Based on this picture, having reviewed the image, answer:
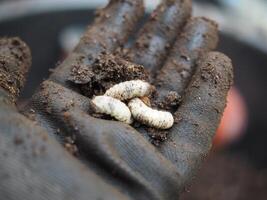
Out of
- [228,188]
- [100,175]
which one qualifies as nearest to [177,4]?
[100,175]

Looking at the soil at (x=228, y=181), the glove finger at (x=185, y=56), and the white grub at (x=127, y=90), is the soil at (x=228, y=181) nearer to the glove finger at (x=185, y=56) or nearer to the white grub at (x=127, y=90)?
the glove finger at (x=185, y=56)

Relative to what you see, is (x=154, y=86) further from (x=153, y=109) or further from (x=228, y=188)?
(x=228, y=188)

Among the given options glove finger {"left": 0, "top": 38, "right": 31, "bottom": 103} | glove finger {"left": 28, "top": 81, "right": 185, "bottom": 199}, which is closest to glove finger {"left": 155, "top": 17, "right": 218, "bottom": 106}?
glove finger {"left": 28, "top": 81, "right": 185, "bottom": 199}

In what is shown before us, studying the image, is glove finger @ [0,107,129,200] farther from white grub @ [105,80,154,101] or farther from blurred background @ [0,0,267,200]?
blurred background @ [0,0,267,200]

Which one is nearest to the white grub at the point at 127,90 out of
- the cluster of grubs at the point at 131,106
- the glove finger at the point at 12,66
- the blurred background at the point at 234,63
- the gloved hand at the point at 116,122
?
the cluster of grubs at the point at 131,106

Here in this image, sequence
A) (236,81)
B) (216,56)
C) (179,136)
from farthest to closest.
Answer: (236,81) < (216,56) < (179,136)

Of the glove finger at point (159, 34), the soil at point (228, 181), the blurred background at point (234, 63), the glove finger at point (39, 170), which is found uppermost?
the glove finger at point (159, 34)
